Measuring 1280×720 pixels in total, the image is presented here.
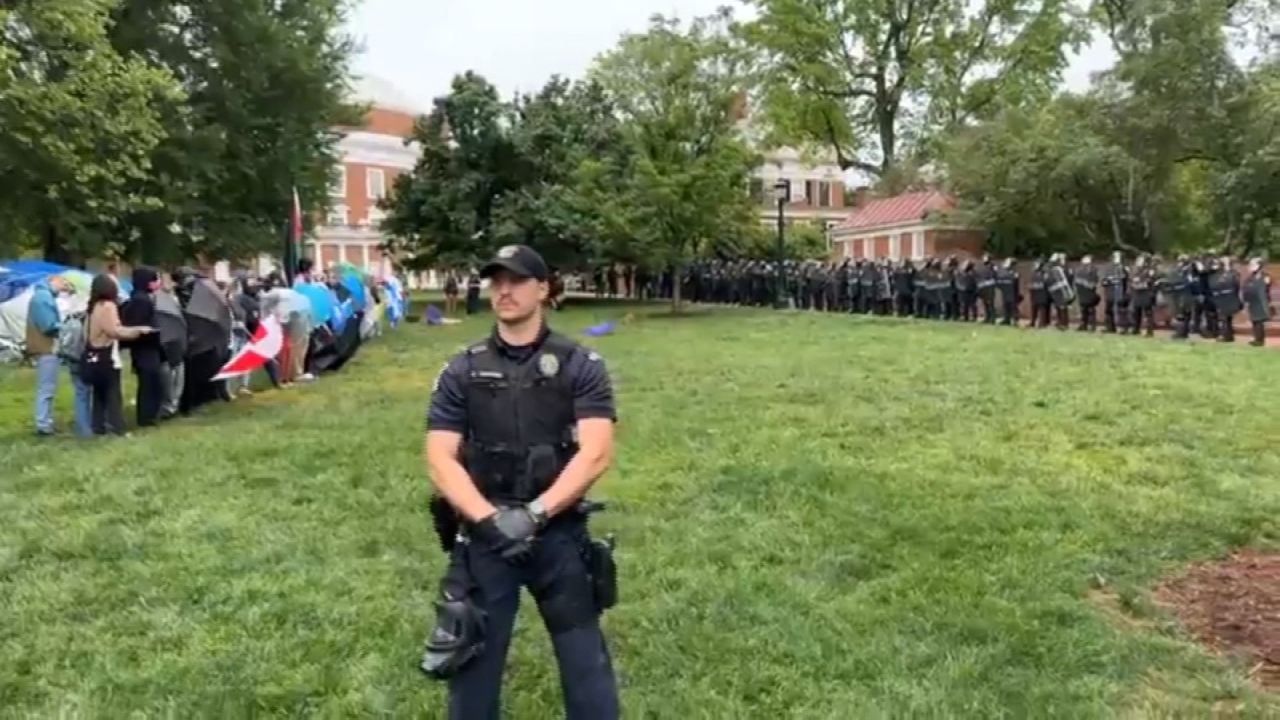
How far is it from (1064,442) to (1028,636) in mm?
4999

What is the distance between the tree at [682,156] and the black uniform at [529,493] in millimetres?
27598

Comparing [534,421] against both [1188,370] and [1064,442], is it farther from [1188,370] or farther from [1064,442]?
[1188,370]

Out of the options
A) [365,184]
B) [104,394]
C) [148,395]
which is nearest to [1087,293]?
[148,395]

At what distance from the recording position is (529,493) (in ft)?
12.0

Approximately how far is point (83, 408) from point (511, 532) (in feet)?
30.0

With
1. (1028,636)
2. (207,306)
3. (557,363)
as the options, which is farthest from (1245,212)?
(557,363)

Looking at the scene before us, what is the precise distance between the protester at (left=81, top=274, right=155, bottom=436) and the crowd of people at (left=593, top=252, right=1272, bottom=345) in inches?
644

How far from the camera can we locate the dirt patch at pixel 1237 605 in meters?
4.95

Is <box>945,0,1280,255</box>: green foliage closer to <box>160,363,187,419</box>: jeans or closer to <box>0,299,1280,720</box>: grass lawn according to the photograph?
<box>0,299,1280,720</box>: grass lawn

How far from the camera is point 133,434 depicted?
37.3 ft

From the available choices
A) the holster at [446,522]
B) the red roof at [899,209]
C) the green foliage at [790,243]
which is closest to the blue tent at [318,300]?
the holster at [446,522]

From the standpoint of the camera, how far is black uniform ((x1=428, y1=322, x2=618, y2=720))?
364 cm

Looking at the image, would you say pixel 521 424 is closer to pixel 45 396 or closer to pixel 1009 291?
pixel 45 396

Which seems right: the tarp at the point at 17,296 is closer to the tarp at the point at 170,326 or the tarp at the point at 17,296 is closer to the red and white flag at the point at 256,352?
the red and white flag at the point at 256,352
